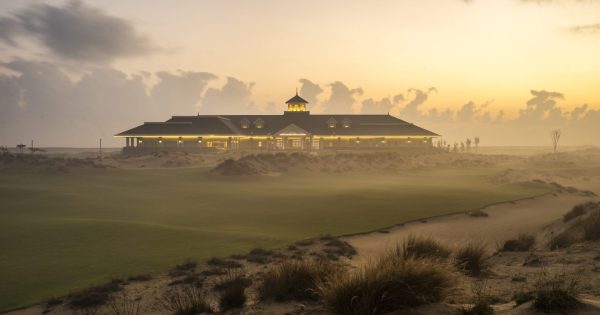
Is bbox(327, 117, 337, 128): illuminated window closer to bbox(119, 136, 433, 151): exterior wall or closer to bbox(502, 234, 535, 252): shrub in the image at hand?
bbox(119, 136, 433, 151): exterior wall

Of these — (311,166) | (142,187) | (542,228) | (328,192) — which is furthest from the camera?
(311,166)

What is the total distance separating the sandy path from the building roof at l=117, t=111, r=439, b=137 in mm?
51833

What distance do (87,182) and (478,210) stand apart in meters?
32.1

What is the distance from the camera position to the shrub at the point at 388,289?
5.34 metres

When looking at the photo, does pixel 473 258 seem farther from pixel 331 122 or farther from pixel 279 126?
pixel 279 126

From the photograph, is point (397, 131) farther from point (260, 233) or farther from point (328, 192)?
Answer: point (260, 233)

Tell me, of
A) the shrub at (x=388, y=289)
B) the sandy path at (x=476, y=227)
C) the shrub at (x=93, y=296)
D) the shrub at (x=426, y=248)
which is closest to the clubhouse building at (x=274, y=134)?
the sandy path at (x=476, y=227)

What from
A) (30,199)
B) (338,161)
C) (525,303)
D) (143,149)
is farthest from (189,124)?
(525,303)

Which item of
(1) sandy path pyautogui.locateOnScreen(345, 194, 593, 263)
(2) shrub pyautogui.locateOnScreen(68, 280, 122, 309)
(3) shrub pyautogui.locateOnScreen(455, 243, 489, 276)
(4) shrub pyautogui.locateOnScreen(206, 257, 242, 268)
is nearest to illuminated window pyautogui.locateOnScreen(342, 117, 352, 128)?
(1) sandy path pyautogui.locateOnScreen(345, 194, 593, 263)

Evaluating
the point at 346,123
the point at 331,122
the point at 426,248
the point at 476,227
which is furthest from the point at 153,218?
the point at 346,123

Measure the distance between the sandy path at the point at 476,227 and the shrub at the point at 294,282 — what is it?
19.8ft

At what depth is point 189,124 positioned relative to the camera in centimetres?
7681

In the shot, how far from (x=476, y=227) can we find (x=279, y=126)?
210 feet

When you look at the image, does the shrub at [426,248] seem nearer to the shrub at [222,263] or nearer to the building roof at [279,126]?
the shrub at [222,263]
